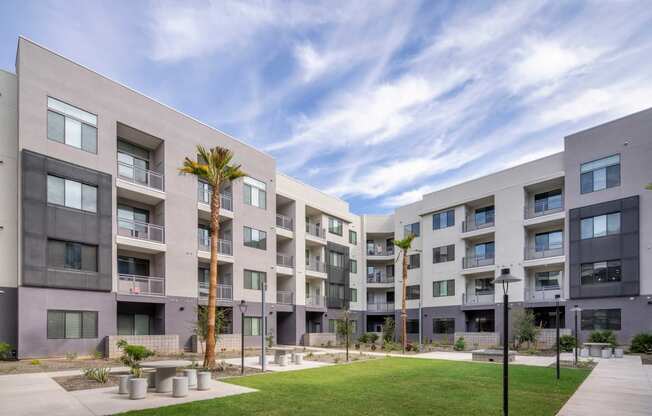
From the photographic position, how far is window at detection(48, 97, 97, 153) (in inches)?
944

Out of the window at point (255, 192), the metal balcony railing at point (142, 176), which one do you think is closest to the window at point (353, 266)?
the window at point (255, 192)

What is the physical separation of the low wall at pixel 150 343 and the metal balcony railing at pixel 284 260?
42.6ft

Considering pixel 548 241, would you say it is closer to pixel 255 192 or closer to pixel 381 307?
pixel 381 307

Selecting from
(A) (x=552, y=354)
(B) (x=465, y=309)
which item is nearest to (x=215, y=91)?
(A) (x=552, y=354)

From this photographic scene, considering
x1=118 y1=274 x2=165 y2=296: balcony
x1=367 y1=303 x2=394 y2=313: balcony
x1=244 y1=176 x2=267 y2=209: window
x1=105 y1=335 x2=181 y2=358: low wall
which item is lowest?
x1=367 y1=303 x2=394 y2=313: balcony

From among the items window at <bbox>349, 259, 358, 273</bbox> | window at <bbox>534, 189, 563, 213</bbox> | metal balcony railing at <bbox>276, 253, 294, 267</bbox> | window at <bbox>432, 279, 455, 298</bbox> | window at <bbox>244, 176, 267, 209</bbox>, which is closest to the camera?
window at <bbox>244, 176, 267, 209</bbox>

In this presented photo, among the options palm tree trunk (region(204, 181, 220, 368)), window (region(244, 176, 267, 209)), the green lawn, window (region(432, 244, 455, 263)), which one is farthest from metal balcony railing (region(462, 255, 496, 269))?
palm tree trunk (region(204, 181, 220, 368))

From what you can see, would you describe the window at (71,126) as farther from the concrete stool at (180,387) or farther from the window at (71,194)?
the concrete stool at (180,387)

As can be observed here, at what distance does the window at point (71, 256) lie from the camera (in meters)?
23.2

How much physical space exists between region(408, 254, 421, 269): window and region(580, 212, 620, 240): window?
17300 mm

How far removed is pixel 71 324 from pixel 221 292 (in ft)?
36.0

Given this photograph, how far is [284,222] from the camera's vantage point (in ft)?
132

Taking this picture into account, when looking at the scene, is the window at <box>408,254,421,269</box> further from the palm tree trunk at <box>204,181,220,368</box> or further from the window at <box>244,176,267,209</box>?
the palm tree trunk at <box>204,181,220,368</box>

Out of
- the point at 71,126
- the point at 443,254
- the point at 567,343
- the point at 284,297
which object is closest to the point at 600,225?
the point at 567,343
